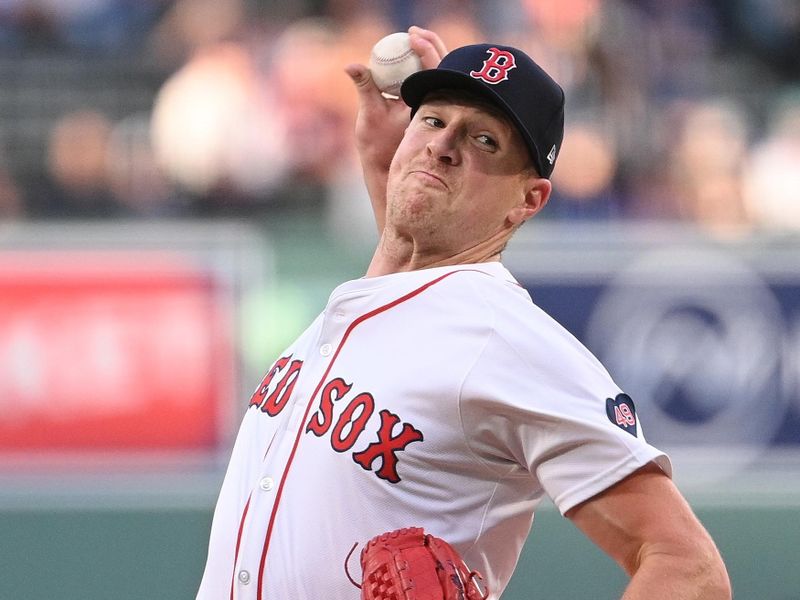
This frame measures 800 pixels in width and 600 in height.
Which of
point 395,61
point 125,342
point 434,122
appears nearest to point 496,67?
point 434,122

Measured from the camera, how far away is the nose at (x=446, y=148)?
252 cm

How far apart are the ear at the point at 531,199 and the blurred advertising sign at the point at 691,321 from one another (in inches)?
144

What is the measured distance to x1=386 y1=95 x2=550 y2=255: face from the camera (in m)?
2.53

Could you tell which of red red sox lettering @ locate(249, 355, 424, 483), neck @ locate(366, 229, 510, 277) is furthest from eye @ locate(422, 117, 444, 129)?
red red sox lettering @ locate(249, 355, 424, 483)

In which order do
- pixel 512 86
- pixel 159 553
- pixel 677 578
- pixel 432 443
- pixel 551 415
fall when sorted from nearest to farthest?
pixel 677 578 < pixel 551 415 < pixel 432 443 < pixel 512 86 < pixel 159 553

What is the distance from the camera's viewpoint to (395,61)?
2891mm

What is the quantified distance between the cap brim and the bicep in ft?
2.38

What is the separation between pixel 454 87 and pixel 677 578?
106 cm

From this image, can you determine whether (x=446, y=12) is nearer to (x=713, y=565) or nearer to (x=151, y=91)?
(x=151, y=91)

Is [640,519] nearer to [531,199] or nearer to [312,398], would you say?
[312,398]

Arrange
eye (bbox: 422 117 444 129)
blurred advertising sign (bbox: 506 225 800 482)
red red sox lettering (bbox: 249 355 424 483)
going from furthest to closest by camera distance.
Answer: blurred advertising sign (bbox: 506 225 800 482), eye (bbox: 422 117 444 129), red red sox lettering (bbox: 249 355 424 483)

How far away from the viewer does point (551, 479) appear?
2.15 metres

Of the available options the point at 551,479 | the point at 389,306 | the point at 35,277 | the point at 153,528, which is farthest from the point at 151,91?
the point at 551,479

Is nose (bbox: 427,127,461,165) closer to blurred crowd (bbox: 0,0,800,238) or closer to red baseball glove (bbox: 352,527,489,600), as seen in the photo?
red baseball glove (bbox: 352,527,489,600)
